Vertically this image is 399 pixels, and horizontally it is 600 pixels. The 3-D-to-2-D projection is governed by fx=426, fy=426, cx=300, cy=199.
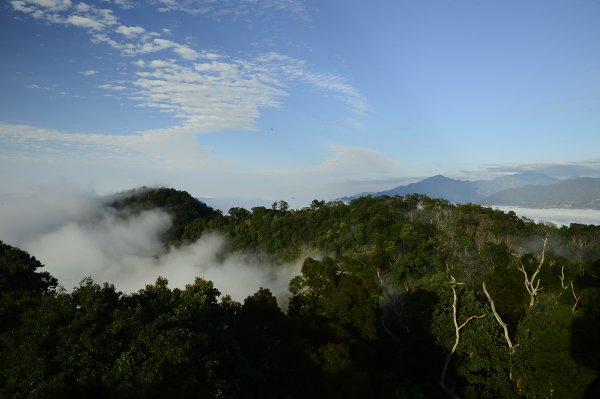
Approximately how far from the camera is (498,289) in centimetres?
3669

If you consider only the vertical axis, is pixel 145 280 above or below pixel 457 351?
below

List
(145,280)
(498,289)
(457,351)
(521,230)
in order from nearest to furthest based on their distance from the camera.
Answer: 1. (457,351)
2. (498,289)
3. (521,230)
4. (145,280)

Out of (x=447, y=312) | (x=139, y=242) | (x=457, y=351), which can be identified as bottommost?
(x=139, y=242)

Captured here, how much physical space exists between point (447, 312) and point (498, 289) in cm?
1726

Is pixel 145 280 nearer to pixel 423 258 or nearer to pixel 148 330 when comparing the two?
pixel 423 258

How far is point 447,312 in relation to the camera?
Answer: 22312 millimetres

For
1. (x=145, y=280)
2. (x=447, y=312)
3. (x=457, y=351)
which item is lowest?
(x=145, y=280)

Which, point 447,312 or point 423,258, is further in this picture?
point 423,258

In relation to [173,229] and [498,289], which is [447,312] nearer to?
[498,289]

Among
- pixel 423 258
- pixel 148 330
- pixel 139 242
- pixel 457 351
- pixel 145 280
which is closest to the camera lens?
pixel 148 330

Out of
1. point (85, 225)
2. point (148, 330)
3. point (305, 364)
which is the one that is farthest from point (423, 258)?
point (85, 225)

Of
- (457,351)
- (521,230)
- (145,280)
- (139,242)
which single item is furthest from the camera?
(139,242)

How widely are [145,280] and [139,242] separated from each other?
61.8 feet

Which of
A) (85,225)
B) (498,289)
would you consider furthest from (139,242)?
(498,289)
